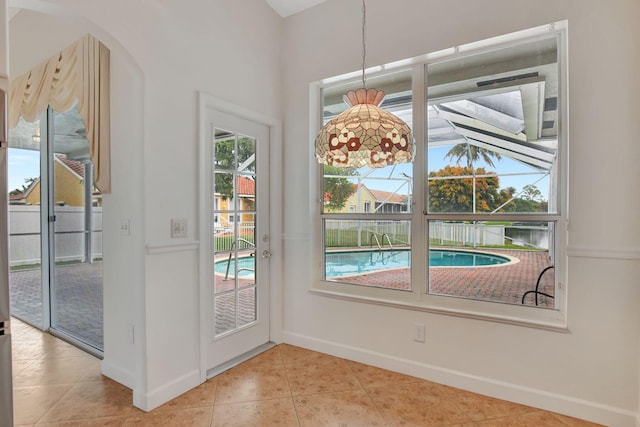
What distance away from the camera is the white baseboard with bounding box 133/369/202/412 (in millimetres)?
2094

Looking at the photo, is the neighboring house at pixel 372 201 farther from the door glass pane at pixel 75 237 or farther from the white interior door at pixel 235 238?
the door glass pane at pixel 75 237

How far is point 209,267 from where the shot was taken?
8.44ft

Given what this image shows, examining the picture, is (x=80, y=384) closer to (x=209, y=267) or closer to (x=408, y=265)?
(x=209, y=267)

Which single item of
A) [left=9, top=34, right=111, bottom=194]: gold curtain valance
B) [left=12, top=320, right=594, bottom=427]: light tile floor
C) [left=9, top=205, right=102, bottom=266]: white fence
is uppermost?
[left=9, top=34, right=111, bottom=194]: gold curtain valance

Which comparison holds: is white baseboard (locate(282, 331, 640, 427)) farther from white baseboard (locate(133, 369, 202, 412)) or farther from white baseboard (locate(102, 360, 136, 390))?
white baseboard (locate(102, 360, 136, 390))

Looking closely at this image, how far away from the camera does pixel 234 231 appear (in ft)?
9.27

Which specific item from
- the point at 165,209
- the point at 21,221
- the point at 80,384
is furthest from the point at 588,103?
the point at 21,221

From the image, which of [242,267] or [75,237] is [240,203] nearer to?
[242,267]

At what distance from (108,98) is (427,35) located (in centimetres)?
242

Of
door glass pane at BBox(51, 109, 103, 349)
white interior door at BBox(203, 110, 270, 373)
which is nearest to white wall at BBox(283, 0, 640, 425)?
white interior door at BBox(203, 110, 270, 373)

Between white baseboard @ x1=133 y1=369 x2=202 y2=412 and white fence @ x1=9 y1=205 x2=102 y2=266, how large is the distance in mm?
1475

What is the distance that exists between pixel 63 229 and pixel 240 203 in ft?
6.62

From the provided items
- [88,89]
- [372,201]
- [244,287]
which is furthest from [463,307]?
[88,89]

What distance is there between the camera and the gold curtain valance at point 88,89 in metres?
2.39
